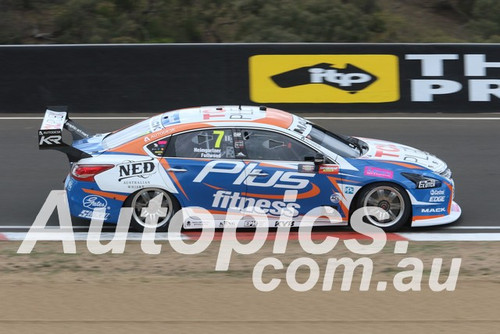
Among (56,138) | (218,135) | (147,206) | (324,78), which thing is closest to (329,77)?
(324,78)

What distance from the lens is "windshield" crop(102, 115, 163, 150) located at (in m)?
9.61

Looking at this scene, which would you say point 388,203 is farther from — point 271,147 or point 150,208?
point 150,208

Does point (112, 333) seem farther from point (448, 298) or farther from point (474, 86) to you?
point (474, 86)

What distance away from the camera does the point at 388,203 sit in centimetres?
946

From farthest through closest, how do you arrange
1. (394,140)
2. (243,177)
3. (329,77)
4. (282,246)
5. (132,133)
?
(329,77) → (394,140) → (132,133) → (243,177) → (282,246)

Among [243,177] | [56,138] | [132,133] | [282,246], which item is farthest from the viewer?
[132,133]

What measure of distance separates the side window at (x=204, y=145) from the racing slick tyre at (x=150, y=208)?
52cm

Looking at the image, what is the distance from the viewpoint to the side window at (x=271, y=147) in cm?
934

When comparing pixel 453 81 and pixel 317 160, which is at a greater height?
pixel 453 81

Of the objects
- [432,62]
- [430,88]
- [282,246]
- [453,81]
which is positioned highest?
[432,62]

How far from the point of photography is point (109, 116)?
1585 cm

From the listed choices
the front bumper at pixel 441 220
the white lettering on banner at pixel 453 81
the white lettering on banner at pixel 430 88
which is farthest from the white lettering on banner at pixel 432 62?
the front bumper at pixel 441 220

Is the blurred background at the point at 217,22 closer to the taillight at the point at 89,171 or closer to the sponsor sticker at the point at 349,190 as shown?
the sponsor sticker at the point at 349,190

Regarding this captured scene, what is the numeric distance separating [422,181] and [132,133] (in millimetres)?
3450
